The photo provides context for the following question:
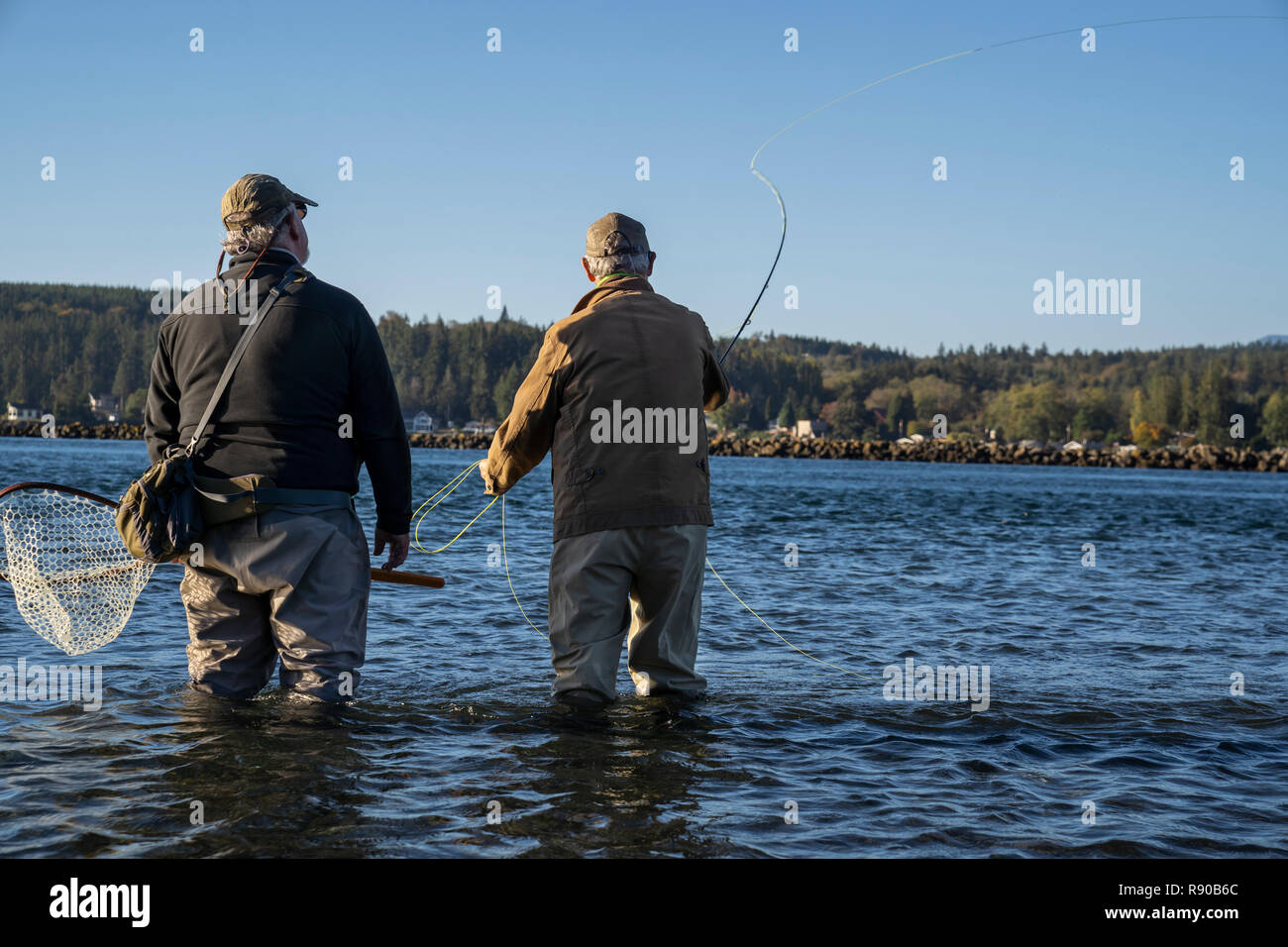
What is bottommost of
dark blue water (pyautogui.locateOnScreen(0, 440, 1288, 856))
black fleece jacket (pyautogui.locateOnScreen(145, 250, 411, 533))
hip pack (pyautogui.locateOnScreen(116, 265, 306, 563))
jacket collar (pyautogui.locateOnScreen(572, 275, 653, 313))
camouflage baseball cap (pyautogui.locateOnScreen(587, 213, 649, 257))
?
dark blue water (pyautogui.locateOnScreen(0, 440, 1288, 856))

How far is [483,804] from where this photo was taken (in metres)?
4.60

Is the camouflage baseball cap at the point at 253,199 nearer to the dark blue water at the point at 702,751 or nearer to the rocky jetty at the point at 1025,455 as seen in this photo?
the dark blue water at the point at 702,751

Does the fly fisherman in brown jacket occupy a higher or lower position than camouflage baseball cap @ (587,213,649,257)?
lower

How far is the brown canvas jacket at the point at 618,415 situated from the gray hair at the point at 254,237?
1.31m

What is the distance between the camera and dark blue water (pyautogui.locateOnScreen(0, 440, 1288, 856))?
430 centimetres

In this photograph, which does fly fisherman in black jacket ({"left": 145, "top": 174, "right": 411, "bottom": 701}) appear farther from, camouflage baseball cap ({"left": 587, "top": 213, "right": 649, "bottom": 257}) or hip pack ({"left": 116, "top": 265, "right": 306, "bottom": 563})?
camouflage baseball cap ({"left": 587, "top": 213, "right": 649, "bottom": 257})

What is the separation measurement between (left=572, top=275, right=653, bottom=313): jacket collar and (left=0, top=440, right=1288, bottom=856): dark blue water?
211cm

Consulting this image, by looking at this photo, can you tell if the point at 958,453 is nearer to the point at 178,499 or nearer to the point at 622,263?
the point at 622,263

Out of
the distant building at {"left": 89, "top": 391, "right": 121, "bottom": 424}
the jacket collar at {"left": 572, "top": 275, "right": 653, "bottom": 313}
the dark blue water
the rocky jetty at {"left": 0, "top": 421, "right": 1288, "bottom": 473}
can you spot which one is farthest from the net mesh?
the distant building at {"left": 89, "top": 391, "right": 121, "bottom": 424}
